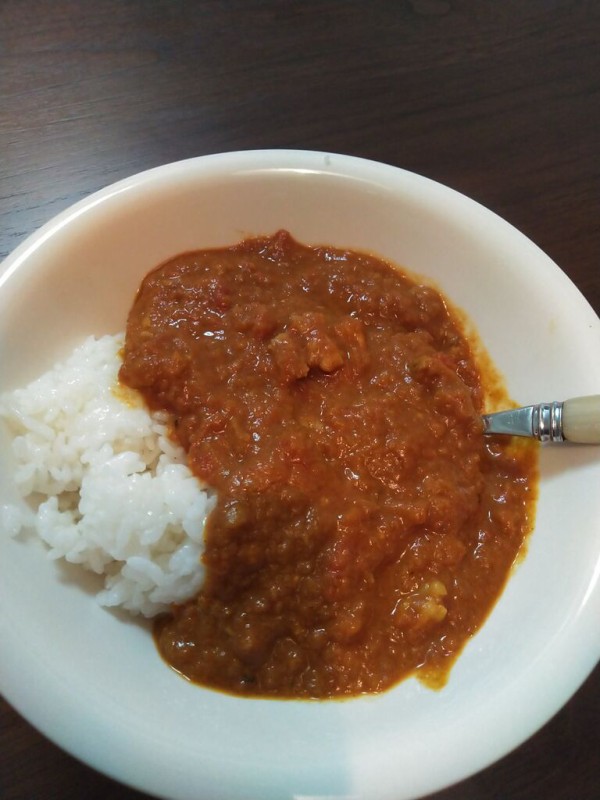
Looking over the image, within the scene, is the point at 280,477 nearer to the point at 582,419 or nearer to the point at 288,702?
the point at 288,702

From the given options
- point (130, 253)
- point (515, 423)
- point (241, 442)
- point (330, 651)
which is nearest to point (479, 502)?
point (515, 423)

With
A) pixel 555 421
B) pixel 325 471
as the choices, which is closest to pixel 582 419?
pixel 555 421

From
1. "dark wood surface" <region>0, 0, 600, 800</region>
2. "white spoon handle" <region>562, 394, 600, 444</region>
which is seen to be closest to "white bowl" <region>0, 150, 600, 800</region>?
"white spoon handle" <region>562, 394, 600, 444</region>

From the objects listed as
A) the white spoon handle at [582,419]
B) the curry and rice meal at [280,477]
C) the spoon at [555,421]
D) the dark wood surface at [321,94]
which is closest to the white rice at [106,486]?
the curry and rice meal at [280,477]

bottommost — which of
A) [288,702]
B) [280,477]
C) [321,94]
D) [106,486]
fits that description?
[288,702]

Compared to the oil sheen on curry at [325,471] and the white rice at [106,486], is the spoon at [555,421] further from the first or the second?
the white rice at [106,486]

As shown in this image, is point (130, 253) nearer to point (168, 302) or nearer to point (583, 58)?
point (168, 302)
